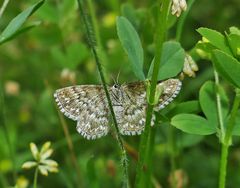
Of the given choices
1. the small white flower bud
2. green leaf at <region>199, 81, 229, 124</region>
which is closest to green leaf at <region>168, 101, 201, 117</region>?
green leaf at <region>199, 81, 229, 124</region>

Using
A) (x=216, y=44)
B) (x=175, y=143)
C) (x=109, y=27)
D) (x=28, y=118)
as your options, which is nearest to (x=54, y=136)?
(x=28, y=118)

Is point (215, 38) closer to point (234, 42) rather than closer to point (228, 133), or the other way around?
point (234, 42)

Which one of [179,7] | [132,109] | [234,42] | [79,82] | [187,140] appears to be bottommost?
[187,140]

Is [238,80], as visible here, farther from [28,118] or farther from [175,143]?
[28,118]

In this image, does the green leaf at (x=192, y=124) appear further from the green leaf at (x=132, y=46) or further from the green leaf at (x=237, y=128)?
the green leaf at (x=132, y=46)

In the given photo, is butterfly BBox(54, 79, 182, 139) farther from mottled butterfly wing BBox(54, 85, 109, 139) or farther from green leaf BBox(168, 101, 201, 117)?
green leaf BBox(168, 101, 201, 117)

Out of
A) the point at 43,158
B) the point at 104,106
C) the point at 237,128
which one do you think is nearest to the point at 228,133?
the point at 237,128
